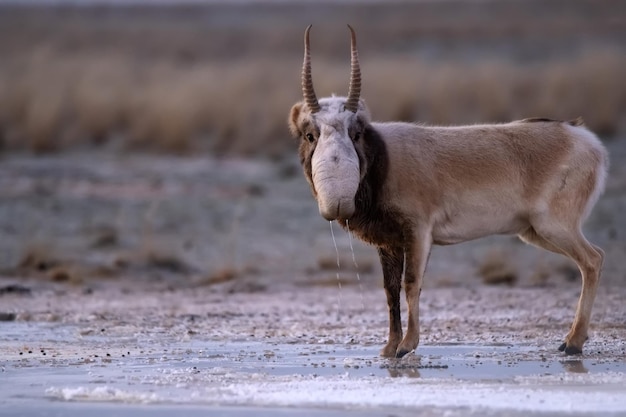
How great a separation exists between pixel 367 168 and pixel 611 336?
271 cm

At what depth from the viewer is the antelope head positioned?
9.56m

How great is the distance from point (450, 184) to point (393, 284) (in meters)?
0.88

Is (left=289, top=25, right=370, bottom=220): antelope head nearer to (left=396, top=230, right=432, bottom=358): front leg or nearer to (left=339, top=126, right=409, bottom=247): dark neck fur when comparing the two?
(left=339, top=126, right=409, bottom=247): dark neck fur

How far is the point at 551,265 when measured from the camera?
1619 centimetres

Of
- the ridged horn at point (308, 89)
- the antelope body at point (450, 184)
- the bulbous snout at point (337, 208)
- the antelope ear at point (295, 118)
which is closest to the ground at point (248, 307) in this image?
the antelope body at point (450, 184)

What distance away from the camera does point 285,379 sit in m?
9.07

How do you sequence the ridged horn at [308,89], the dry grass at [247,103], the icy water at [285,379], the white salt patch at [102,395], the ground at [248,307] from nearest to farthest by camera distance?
the icy water at [285,379]
the white salt patch at [102,395]
the ground at [248,307]
the ridged horn at [308,89]
the dry grass at [247,103]

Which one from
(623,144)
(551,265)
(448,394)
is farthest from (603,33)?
(448,394)

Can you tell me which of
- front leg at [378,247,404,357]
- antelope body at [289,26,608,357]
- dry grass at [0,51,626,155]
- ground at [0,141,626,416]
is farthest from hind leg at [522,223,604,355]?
dry grass at [0,51,626,155]

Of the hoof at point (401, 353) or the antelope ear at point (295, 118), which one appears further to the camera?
the antelope ear at point (295, 118)

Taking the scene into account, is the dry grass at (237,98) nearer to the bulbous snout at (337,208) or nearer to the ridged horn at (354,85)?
the ridged horn at (354,85)

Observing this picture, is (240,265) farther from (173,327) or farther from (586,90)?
(586,90)

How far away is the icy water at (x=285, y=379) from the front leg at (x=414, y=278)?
15 centimetres

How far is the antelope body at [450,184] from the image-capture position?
1001 centimetres
